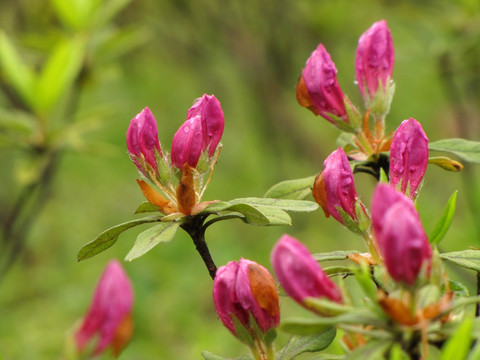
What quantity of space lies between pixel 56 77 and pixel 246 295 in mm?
1350

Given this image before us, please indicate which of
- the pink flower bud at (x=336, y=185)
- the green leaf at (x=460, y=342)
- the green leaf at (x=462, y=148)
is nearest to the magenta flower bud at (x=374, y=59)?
the green leaf at (x=462, y=148)

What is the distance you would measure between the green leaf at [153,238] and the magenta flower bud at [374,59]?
1.39 feet

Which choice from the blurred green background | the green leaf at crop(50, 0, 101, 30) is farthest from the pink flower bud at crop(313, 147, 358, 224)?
the green leaf at crop(50, 0, 101, 30)

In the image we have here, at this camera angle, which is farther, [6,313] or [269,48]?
[269,48]

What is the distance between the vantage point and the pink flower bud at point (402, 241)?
62 cm

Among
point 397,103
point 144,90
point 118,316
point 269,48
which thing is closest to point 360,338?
point 118,316

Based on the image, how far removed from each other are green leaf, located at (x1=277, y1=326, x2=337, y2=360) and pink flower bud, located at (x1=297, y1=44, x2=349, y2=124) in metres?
Result: 0.37

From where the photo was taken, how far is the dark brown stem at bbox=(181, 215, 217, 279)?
2.95ft

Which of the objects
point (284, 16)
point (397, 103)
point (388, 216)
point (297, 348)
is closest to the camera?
point (388, 216)

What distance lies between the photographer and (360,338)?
718 mm

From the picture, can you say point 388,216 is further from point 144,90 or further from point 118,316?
point 144,90

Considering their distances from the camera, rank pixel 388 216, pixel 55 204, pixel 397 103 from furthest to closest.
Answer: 1. pixel 397 103
2. pixel 55 204
3. pixel 388 216

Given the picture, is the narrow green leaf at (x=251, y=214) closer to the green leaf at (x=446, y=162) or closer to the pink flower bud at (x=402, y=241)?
the pink flower bud at (x=402, y=241)

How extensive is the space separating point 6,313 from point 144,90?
121 inches
